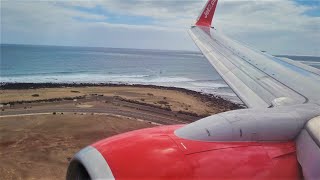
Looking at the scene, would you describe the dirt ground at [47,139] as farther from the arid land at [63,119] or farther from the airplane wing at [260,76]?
the airplane wing at [260,76]

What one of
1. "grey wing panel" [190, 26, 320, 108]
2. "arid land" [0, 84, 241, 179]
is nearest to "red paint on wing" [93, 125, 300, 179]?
"grey wing panel" [190, 26, 320, 108]

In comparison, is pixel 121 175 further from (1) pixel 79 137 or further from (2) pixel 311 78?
(1) pixel 79 137

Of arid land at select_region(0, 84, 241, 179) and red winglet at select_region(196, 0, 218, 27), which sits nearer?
red winglet at select_region(196, 0, 218, 27)

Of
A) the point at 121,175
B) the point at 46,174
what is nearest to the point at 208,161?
the point at 121,175

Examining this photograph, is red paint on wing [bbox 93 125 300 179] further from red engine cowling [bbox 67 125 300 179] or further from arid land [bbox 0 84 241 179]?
arid land [bbox 0 84 241 179]

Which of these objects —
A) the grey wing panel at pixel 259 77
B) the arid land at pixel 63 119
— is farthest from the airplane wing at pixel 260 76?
the arid land at pixel 63 119

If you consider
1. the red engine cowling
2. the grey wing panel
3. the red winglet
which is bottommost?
the red engine cowling

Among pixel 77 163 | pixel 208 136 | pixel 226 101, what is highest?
pixel 208 136
